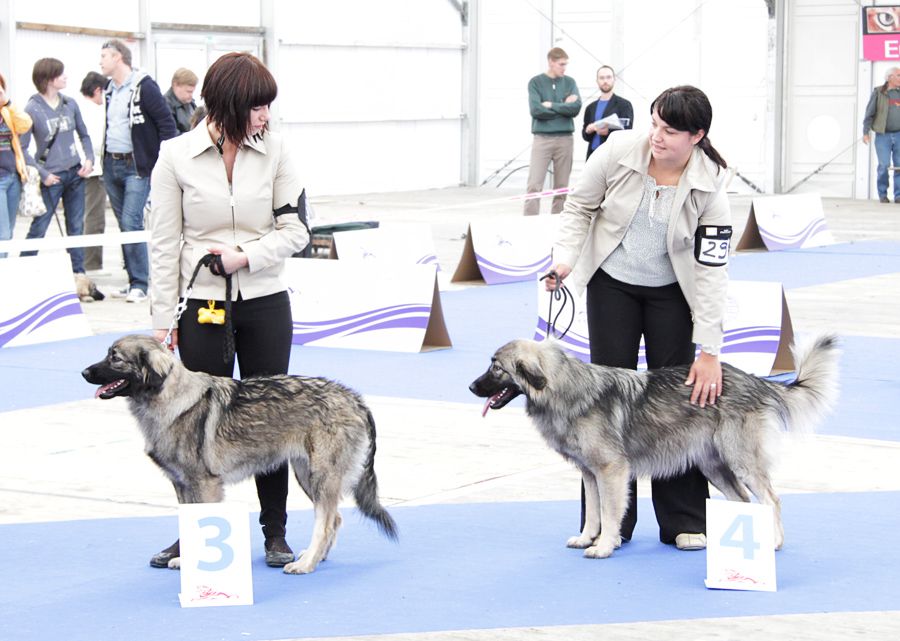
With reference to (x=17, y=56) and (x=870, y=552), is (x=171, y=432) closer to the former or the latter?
(x=870, y=552)

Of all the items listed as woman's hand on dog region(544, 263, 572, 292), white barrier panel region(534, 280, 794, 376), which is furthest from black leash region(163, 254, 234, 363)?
white barrier panel region(534, 280, 794, 376)

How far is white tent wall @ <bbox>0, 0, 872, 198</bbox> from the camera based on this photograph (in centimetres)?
2388

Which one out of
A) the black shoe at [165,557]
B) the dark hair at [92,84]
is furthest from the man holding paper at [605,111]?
the black shoe at [165,557]

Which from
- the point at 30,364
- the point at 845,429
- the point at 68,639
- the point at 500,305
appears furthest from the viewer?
the point at 500,305

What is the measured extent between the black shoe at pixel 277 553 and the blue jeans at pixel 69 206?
750 centimetres

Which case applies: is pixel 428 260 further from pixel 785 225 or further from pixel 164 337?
pixel 164 337

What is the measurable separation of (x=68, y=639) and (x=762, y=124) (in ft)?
71.9

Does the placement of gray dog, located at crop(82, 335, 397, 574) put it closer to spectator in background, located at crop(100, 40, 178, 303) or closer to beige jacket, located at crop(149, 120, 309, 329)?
beige jacket, located at crop(149, 120, 309, 329)

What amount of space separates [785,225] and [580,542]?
11.8 metres

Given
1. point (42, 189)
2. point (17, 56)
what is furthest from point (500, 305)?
point (17, 56)

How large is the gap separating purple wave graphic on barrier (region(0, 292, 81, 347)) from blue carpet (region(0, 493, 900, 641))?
4.68m

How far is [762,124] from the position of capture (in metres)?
24.7

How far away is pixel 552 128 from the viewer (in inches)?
655

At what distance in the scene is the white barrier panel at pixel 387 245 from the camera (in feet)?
41.2
